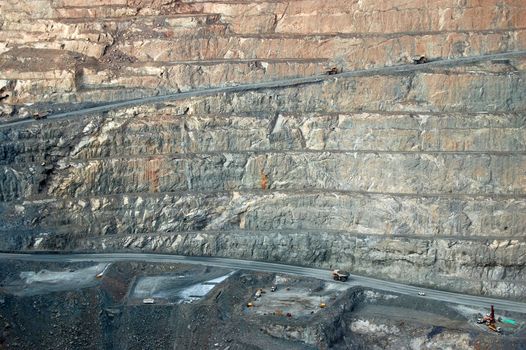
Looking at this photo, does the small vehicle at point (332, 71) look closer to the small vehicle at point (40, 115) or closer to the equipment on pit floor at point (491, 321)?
the small vehicle at point (40, 115)

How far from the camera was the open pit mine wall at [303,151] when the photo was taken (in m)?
53.3

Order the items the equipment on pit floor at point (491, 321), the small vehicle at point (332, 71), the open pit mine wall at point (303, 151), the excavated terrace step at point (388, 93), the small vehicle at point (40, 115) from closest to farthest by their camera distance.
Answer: the equipment on pit floor at point (491, 321)
the open pit mine wall at point (303, 151)
the excavated terrace step at point (388, 93)
the small vehicle at point (40, 115)
the small vehicle at point (332, 71)

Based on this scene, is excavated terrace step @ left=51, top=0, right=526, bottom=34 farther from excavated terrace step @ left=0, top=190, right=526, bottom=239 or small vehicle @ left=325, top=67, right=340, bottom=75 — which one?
excavated terrace step @ left=0, top=190, right=526, bottom=239

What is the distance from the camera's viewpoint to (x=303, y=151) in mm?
56906

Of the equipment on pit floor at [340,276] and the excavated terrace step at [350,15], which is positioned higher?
the excavated terrace step at [350,15]

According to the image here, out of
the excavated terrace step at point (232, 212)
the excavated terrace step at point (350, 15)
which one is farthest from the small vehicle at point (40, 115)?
the excavated terrace step at point (350, 15)

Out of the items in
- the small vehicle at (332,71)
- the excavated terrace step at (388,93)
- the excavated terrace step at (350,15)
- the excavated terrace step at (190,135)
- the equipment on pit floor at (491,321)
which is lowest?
the equipment on pit floor at (491,321)

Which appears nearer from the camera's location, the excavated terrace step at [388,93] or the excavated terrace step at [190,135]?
the excavated terrace step at [388,93]

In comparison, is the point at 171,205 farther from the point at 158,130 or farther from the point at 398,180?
the point at 398,180

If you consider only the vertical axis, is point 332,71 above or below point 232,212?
above

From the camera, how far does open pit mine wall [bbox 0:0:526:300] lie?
175 feet

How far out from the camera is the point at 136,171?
57.1 metres

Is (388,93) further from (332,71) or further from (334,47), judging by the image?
(334,47)

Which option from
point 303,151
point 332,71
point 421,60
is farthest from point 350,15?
point 303,151
